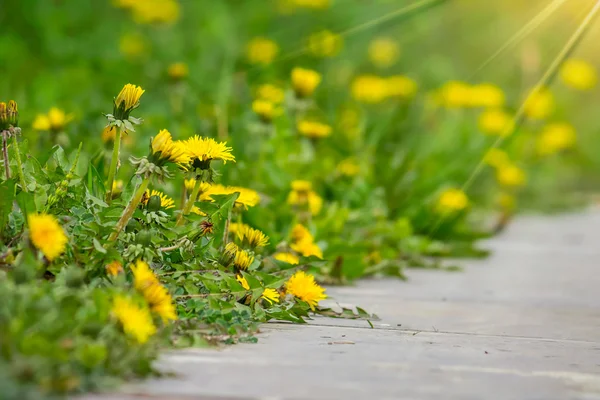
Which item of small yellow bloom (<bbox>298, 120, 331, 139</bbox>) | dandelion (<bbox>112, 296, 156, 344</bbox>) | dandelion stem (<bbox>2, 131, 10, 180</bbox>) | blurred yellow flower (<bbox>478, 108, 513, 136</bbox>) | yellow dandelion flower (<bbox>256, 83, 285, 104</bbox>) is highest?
blurred yellow flower (<bbox>478, 108, 513, 136</bbox>)

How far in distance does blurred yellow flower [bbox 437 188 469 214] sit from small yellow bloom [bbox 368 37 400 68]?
159 cm

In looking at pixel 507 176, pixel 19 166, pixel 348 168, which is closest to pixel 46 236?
pixel 19 166

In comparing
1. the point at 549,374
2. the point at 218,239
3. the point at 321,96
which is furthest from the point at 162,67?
the point at 549,374

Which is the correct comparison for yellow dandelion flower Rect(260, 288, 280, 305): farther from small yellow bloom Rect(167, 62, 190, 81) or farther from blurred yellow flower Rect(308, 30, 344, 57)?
blurred yellow flower Rect(308, 30, 344, 57)

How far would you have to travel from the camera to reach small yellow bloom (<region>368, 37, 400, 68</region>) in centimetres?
424

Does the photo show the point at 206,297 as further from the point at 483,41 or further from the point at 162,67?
the point at 483,41

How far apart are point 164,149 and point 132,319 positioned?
0.90ft

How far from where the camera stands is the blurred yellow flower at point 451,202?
2.68 meters

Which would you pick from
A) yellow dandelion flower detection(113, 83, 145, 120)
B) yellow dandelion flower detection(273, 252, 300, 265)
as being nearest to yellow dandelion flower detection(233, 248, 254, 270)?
yellow dandelion flower detection(273, 252, 300, 265)

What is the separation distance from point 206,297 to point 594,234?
7.87 ft


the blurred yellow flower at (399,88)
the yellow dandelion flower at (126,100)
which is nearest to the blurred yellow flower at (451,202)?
the blurred yellow flower at (399,88)

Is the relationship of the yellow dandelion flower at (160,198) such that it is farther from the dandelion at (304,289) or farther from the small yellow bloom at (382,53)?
the small yellow bloom at (382,53)

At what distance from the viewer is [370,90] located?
354cm

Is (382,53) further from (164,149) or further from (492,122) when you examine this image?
(164,149)
